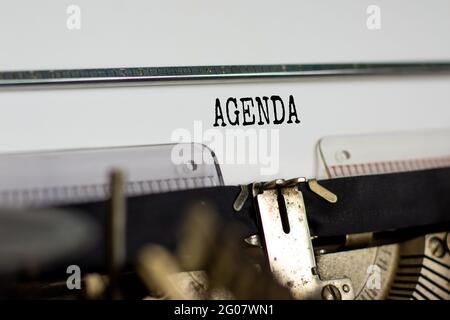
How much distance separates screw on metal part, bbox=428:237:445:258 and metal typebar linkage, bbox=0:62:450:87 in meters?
0.50

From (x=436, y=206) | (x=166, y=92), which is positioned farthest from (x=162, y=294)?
(x=436, y=206)

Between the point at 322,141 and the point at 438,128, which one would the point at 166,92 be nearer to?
the point at 322,141

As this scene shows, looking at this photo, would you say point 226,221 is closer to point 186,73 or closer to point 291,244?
point 291,244

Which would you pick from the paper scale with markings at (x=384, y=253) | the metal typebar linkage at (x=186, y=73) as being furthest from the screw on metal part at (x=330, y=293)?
the metal typebar linkage at (x=186, y=73)

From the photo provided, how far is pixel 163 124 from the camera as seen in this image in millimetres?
1794

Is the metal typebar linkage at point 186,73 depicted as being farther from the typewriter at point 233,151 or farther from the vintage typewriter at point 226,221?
the vintage typewriter at point 226,221

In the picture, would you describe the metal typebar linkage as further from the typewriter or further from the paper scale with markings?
the paper scale with markings

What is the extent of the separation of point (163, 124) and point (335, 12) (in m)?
0.61

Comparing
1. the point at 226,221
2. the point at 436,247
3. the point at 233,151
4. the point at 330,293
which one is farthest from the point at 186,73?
the point at 436,247

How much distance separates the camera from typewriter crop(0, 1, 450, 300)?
159 centimetres

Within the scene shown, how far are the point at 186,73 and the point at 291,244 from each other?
52 cm

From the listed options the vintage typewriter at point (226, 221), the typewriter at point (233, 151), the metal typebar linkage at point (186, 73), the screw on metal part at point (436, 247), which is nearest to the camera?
the vintage typewriter at point (226, 221)

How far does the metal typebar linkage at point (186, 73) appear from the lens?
1727mm

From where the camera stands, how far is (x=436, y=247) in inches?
73.3
